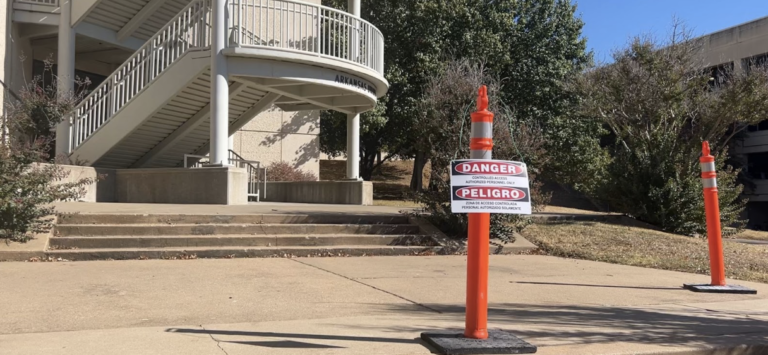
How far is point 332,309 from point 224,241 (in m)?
3.70

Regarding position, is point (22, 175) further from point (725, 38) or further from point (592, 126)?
point (725, 38)

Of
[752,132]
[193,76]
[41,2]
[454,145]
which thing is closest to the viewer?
[454,145]

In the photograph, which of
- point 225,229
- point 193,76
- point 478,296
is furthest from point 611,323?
point 193,76

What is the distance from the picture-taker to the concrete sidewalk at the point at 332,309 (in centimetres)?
426

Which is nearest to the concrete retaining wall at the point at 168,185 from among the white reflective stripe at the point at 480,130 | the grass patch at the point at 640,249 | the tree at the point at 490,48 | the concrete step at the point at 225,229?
the concrete step at the point at 225,229

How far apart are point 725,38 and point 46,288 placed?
44864 millimetres

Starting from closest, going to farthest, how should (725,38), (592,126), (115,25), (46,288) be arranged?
(46,288) → (115,25) → (592,126) → (725,38)

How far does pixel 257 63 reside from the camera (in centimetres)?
1291

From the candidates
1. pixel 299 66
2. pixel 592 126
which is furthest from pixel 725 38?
pixel 299 66

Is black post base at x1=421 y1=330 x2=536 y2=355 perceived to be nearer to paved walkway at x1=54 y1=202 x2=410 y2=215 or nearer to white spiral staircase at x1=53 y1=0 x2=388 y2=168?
paved walkway at x1=54 y1=202 x2=410 y2=215

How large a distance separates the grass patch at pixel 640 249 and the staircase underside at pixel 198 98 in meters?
5.63

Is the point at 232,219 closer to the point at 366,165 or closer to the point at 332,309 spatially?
the point at 332,309

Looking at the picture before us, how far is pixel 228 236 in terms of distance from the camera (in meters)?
8.87

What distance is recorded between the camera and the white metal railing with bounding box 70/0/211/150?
42.9 ft
